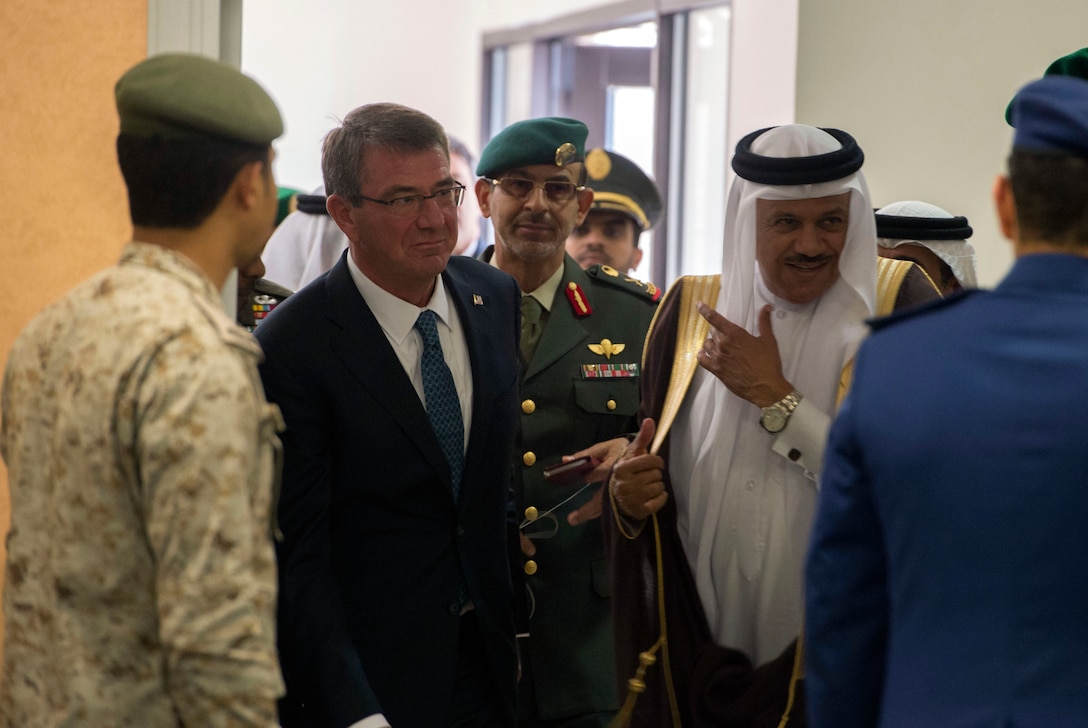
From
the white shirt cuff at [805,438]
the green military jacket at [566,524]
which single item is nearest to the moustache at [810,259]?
the white shirt cuff at [805,438]

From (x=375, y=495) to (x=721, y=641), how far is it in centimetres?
78

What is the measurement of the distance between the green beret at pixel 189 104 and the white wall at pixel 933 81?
10.7 feet

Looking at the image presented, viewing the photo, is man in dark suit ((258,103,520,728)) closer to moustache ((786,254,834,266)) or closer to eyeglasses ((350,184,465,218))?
eyeglasses ((350,184,465,218))

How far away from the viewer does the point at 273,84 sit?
7.10m

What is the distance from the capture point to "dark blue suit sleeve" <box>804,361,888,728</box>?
67.6 inches

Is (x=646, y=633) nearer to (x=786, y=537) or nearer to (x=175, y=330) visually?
(x=786, y=537)

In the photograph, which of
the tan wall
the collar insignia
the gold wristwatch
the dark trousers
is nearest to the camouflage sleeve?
the dark trousers

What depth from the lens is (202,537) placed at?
151 cm

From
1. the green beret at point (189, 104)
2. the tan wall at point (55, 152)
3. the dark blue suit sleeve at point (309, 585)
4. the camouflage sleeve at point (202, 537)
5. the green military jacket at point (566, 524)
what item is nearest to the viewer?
the camouflage sleeve at point (202, 537)

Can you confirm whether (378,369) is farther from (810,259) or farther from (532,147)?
(532,147)

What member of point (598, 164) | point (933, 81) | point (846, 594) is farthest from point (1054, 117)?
point (598, 164)

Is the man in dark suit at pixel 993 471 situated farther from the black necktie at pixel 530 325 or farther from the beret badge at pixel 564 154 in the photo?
the beret badge at pixel 564 154

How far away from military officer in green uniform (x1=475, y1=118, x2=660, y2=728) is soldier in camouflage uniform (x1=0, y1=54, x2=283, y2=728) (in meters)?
1.56

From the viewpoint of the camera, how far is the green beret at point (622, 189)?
4866mm
